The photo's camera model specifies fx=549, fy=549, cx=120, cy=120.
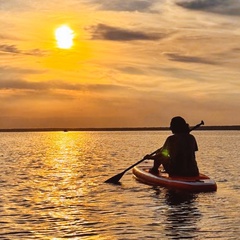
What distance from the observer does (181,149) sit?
20.1 meters

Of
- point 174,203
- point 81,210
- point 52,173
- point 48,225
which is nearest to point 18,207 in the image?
point 81,210

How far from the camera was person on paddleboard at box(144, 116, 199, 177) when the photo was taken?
2003 cm

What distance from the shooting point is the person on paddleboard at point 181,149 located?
Result: 789 inches

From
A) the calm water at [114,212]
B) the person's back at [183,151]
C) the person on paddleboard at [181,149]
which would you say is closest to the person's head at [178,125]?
the person on paddleboard at [181,149]

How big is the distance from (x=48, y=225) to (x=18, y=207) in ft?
11.6

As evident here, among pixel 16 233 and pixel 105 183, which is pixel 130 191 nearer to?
pixel 105 183

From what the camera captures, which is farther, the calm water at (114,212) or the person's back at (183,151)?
the person's back at (183,151)

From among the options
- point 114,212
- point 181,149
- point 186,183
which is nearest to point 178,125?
point 181,149

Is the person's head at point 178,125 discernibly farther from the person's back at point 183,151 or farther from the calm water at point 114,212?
the calm water at point 114,212

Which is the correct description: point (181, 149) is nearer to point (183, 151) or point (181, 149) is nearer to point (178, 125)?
point (183, 151)

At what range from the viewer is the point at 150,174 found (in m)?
23.5

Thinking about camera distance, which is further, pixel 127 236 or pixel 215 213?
pixel 215 213

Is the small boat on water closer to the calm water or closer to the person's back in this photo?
the calm water

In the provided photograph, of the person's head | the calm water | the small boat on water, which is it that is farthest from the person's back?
the calm water
